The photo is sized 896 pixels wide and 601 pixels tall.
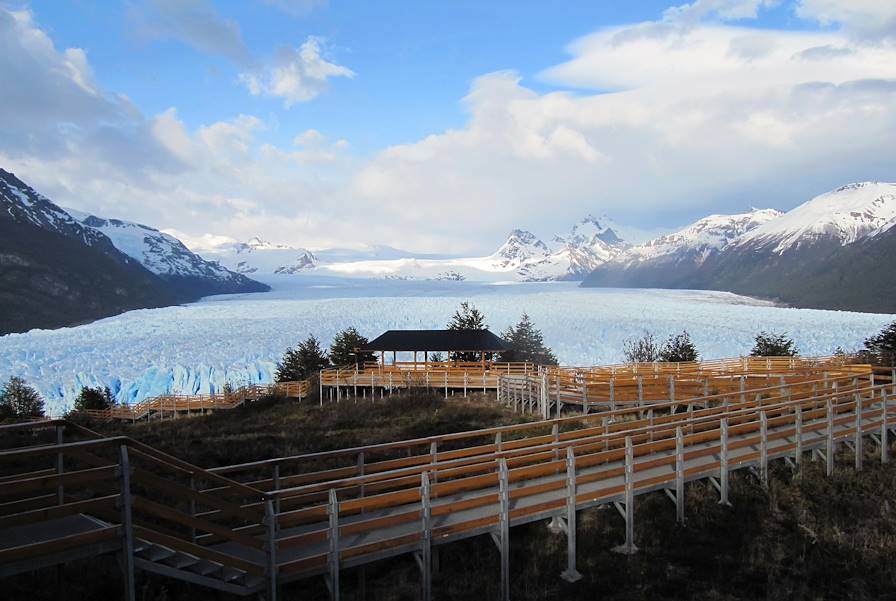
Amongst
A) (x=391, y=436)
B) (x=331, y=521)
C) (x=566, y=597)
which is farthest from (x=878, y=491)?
(x=391, y=436)

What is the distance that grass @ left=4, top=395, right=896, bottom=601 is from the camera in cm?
926

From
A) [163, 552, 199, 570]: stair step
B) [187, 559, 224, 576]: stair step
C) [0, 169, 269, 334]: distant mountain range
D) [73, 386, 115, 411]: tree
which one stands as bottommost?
[73, 386, 115, 411]: tree

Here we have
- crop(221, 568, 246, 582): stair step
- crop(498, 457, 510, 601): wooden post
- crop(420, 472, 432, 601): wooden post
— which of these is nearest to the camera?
crop(221, 568, 246, 582): stair step

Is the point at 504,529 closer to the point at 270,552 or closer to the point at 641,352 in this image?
the point at 270,552

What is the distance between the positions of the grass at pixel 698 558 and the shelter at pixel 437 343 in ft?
89.5

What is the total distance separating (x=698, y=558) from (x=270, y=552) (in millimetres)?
6368

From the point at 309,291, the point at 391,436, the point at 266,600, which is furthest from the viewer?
the point at 309,291

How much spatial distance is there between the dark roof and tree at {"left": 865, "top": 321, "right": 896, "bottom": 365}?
20723 millimetres

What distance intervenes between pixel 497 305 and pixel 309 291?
227ft

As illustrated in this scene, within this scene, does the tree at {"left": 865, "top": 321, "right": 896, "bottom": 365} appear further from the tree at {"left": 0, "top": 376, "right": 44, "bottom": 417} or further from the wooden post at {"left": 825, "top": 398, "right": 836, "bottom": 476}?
the tree at {"left": 0, "top": 376, "right": 44, "bottom": 417}

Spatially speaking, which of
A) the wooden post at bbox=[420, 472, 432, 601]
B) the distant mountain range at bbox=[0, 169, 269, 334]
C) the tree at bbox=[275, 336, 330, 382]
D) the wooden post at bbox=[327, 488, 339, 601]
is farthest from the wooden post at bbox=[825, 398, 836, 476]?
the distant mountain range at bbox=[0, 169, 269, 334]

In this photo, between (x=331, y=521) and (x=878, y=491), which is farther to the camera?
(x=878, y=491)

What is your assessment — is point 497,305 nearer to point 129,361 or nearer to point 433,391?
point 129,361

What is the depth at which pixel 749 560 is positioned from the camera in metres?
10.1
